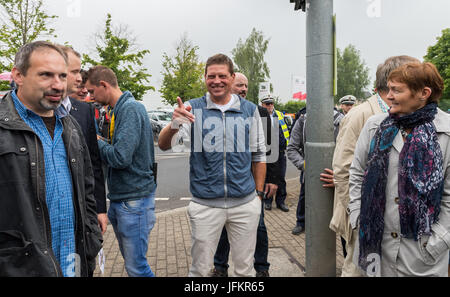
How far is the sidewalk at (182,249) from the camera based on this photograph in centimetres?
375

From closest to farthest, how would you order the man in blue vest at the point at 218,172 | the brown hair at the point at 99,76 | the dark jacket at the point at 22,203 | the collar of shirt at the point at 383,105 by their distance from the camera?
the dark jacket at the point at 22,203, the collar of shirt at the point at 383,105, the man in blue vest at the point at 218,172, the brown hair at the point at 99,76

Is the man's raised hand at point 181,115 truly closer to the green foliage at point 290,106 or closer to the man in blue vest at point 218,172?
the man in blue vest at point 218,172

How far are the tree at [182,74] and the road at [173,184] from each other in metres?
17.7

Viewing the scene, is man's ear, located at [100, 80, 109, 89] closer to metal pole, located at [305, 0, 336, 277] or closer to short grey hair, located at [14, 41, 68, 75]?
short grey hair, located at [14, 41, 68, 75]

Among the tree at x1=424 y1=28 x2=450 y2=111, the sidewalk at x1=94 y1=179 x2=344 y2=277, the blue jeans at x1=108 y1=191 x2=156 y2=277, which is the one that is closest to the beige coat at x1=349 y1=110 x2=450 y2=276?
the sidewalk at x1=94 y1=179 x2=344 y2=277

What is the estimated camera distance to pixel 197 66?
3123 centimetres

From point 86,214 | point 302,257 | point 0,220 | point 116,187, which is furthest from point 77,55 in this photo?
point 302,257

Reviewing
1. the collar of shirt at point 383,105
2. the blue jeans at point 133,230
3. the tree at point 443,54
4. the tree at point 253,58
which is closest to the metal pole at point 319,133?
the collar of shirt at point 383,105

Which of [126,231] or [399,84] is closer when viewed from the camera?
[399,84]

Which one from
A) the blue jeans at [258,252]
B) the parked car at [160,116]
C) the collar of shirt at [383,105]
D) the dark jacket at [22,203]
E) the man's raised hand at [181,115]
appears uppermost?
the parked car at [160,116]

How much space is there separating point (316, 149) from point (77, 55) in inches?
87.1

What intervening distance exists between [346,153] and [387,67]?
27.1 inches

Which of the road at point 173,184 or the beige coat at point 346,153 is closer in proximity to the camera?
the beige coat at point 346,153

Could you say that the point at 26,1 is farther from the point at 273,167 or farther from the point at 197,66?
the point at 273,167
